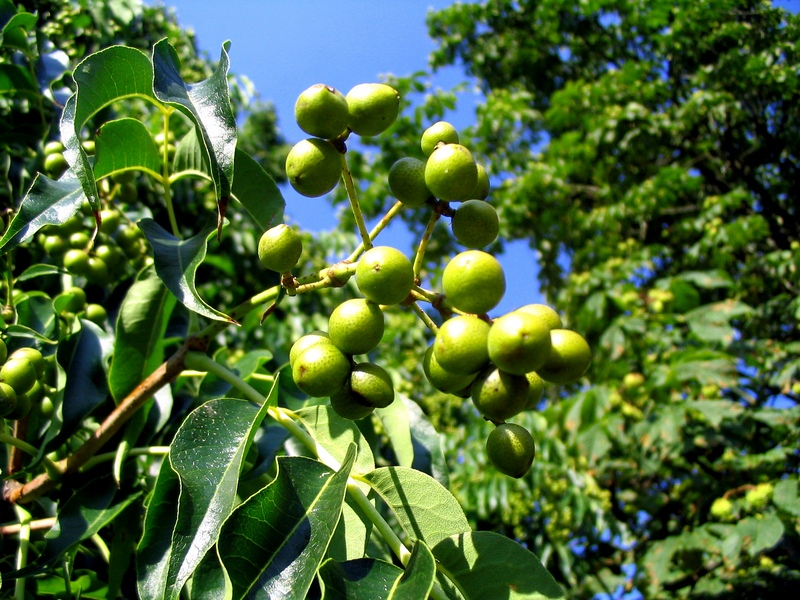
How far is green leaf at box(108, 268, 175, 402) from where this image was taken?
51.0 inches

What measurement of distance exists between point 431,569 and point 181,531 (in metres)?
0.33

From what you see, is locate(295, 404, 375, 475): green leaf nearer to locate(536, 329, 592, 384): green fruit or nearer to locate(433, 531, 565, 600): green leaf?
locate(433, 531, 565, 600): green leaf

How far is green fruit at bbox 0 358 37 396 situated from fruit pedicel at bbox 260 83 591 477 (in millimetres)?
489

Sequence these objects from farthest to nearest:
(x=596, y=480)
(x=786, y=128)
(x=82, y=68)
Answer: (x=786, y=128)
(x=596, y=480)
(x=82, y=68)

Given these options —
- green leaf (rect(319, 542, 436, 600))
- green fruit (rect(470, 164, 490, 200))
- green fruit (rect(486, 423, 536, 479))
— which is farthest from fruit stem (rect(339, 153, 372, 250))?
green leaf (rect(319, 542, 436, 600))

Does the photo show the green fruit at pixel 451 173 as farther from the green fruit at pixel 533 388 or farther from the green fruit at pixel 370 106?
the green fruit at pixel 533 388

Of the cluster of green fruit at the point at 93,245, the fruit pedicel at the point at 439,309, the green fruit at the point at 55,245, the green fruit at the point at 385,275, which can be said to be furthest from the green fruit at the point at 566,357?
the green fruit at the point at 55,245

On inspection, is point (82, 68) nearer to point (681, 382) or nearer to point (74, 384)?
point (74, 384)

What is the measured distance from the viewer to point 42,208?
1.14 m

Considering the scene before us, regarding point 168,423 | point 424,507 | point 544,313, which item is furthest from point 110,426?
point 544,313

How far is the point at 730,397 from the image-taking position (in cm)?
485

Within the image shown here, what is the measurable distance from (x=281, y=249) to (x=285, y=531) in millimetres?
417

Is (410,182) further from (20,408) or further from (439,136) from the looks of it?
(20,408)

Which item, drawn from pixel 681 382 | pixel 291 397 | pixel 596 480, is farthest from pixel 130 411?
pixel 596 480
